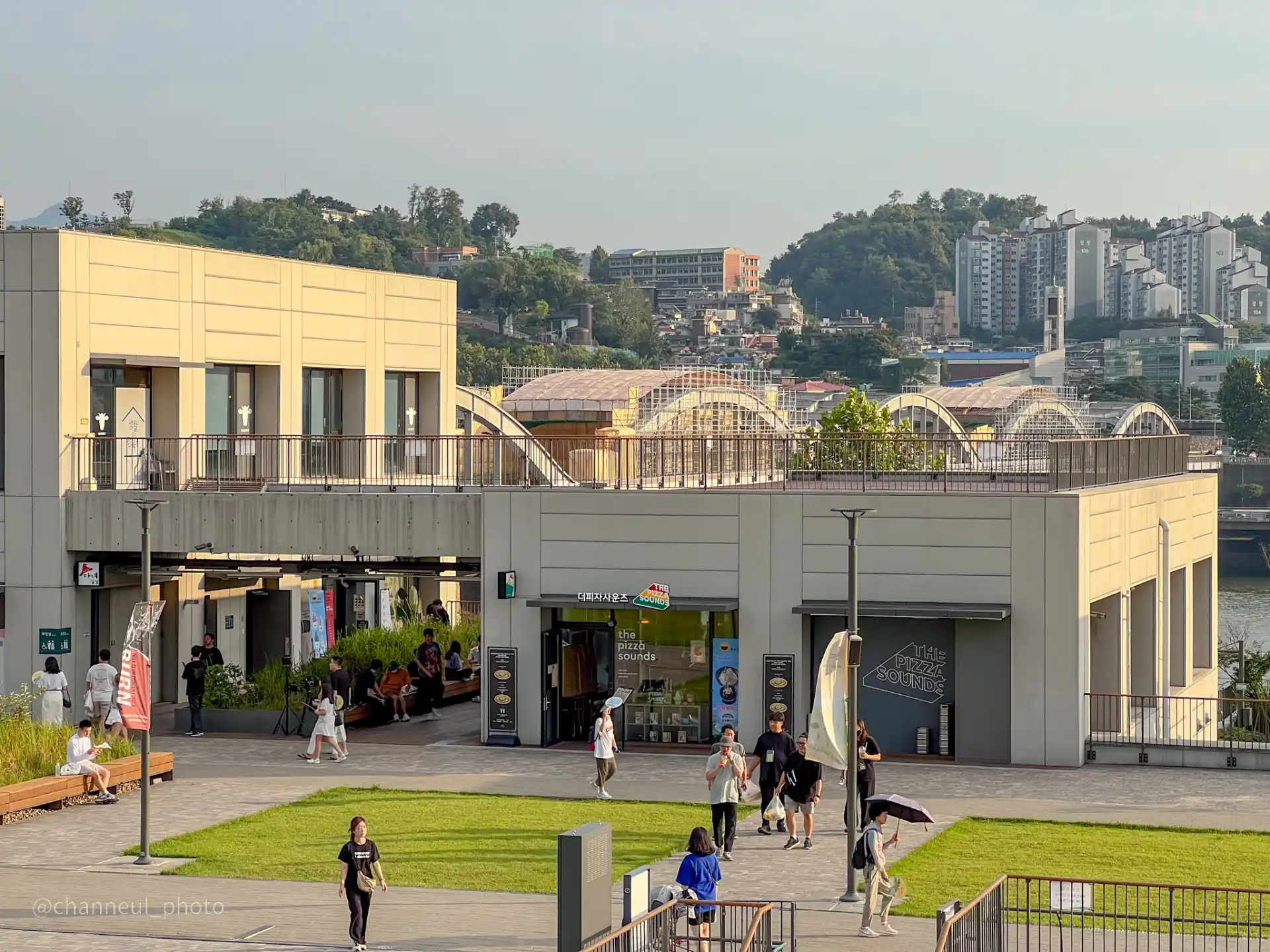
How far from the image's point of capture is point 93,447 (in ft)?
107

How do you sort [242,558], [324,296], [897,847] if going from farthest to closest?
[324,296] → [242,558] → [897,847]

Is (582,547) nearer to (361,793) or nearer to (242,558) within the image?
(361,793)

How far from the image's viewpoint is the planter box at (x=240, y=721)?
3091 centimetres

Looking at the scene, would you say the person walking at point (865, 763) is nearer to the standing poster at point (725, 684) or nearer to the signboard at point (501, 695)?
the standing poster at point (725, 684)

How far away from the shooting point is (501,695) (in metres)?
29.5

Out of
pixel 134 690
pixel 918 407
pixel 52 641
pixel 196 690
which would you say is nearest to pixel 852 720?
pixel 134 690

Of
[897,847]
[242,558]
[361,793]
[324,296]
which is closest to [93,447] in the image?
[242,558]

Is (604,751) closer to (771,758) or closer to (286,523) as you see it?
(771,758)

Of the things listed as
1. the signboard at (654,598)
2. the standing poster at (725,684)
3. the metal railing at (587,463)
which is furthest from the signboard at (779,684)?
the metal railing at (587,463)

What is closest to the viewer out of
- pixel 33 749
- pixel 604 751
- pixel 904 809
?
pixel 904 809

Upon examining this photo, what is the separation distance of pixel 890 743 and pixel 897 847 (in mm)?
7386

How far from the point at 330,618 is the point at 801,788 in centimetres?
1700

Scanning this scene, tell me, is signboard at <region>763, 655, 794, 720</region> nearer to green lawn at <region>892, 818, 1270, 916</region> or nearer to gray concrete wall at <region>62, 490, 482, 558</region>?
gray concrete wall at <region>62, 490, 482, 558</region>

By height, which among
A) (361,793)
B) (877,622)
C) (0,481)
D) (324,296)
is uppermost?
(324,296)
